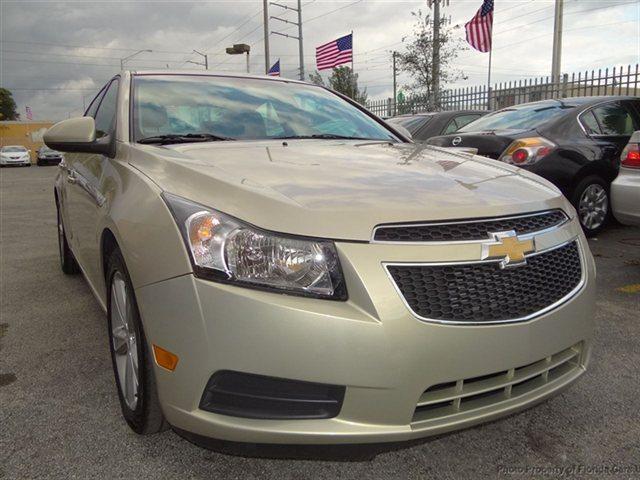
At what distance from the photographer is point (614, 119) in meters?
6.10

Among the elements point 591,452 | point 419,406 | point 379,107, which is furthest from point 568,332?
point 379,107

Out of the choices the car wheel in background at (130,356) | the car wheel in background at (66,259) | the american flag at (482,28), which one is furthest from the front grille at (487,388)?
the american flag at (482,28)

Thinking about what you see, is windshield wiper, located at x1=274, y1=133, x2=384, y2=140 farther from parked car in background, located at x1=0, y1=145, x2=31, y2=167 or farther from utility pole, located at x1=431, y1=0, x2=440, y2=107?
parked car in background, located at x1=0, y1=145, x2=31, y2=167

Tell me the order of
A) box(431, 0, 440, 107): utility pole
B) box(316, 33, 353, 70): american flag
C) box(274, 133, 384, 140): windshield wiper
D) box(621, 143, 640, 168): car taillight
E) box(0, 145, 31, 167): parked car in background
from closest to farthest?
1. box(274, 133, 384, 140): windshield wiper
2. box(621, 143, 640, 168): car taillight
3. box(431, 0, 440, 107): utility pole
4. box(316, 33, 353, 70): american flag
5. box(0, 145, 31, 167): parked car in background

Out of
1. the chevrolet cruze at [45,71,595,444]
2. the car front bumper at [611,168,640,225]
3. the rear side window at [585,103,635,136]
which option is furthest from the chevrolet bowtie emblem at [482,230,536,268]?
the rear side window at [585,103,635,136]

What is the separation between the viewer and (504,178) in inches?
90.6

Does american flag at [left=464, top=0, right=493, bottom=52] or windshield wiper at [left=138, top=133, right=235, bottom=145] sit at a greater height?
american flag at [left=464, top=0, right=493, bottom=52]

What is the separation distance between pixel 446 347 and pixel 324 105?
2.26 meters

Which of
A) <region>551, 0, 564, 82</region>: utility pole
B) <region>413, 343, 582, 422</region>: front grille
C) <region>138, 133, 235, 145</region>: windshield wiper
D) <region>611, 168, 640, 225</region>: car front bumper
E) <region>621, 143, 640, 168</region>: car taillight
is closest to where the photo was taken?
<region>413, 343, 582, 422</region>: front grille

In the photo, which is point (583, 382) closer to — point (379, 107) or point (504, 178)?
point (504, 178)

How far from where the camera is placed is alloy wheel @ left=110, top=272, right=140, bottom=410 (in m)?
2.15

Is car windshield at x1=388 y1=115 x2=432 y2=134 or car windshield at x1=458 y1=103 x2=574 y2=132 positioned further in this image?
car windshield at x1=388 y1=115 x2=432 y2=134

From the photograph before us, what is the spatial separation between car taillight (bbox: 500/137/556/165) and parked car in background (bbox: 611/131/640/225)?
933 millimetres

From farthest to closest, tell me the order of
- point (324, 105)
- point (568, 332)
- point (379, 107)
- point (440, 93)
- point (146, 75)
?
1. point (379, 107)
2. point (440, 93)
3. point (324, 105)
4. point (146, 75)
5. point (568, 332)
